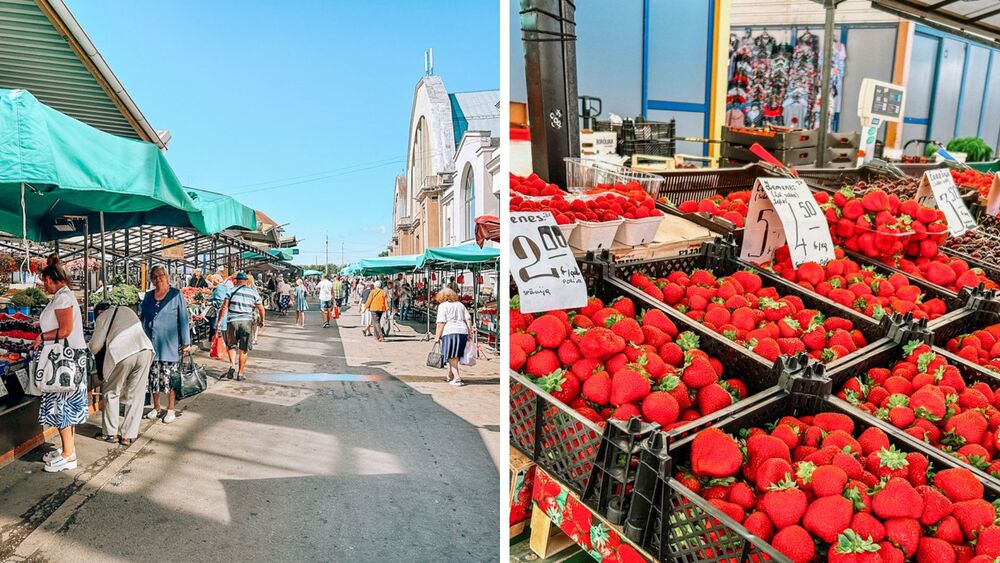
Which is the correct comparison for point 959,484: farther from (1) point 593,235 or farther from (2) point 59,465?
(2) point 59,465

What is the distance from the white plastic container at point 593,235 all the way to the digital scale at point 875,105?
367cm

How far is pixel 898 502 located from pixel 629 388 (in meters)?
0.46

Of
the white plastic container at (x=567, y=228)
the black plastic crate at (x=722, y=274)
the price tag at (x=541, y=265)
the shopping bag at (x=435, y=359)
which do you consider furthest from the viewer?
the shopping bag at (x=435, y=359)

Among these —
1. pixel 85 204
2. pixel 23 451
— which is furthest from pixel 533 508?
pixel 85 204

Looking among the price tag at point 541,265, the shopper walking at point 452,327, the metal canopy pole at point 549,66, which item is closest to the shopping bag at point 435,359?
the shopper walking at point 452,327

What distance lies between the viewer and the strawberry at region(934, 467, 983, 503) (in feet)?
3.34

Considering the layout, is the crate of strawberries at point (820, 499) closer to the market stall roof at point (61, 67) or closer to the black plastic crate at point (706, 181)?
the black plastic crate at point (706, 181)

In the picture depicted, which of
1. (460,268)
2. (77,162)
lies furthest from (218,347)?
(77,162)

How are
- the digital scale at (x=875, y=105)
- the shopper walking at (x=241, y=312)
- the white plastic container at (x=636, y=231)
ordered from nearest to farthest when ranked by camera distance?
the white plastic container at (x=636, y=231) < the digital scale at (x=875, y=105) < the shopper walking at (x=241, y=312)

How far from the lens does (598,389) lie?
121cm

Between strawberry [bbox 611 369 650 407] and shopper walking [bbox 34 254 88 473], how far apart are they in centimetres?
303

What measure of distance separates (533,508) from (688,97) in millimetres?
6479

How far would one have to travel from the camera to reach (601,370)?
4.14ft

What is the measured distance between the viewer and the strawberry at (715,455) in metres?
1.03
